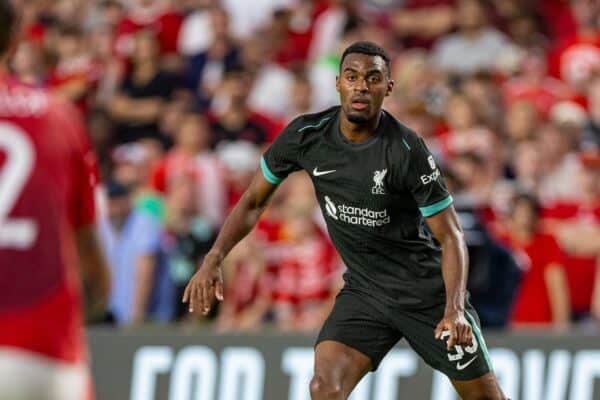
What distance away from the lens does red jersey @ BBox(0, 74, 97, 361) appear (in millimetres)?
3893

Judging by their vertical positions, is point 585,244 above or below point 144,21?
below

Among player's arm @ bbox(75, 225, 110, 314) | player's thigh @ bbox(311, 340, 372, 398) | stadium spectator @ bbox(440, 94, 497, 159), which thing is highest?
stadium spectator @ bbox(440, 94, 497, 159)

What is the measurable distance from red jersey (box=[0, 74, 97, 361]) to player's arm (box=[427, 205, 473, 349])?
101 inches

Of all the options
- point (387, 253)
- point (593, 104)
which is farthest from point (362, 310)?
point (593, 104)

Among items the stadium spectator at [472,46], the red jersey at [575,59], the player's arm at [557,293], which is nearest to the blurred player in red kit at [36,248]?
the player's arm at [557,293]

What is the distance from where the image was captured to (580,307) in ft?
33.7

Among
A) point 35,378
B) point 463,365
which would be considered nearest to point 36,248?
point 35,378

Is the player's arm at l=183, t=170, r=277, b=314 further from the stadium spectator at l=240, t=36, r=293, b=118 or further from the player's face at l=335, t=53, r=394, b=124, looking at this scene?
the stadium spectator at l=240, t=36, r=293, b=118

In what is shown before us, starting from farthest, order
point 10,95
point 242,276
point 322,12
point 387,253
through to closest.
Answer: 1. point 322,12
2. point 242,276
3. point 387,253
4. point 10,95

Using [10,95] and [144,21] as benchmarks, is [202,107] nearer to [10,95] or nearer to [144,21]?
[144,21]

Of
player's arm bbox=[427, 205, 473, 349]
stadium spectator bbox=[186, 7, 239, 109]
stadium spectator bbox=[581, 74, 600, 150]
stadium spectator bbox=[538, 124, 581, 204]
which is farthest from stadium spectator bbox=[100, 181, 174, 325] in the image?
player's arm bbox=[427, 205, 473, 349]

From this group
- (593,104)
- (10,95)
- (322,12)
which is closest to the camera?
(10,95)

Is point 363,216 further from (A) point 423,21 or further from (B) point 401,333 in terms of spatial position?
(A) point 423,21

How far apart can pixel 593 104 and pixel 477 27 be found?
160 centimetres
